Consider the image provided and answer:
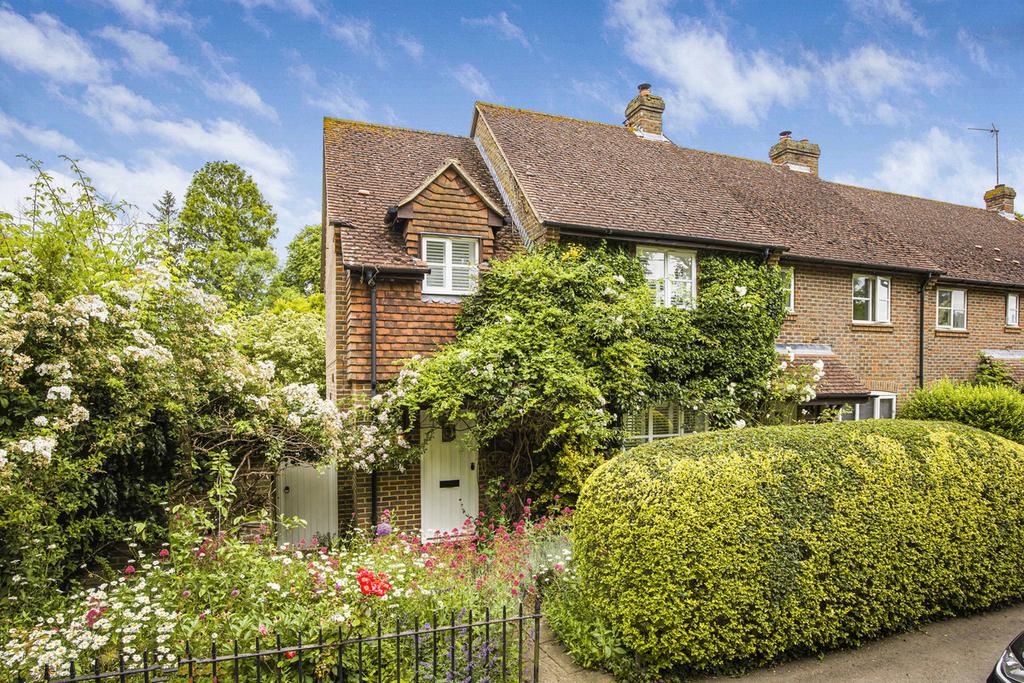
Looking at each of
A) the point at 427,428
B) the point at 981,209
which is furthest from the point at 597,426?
the point at 981,209

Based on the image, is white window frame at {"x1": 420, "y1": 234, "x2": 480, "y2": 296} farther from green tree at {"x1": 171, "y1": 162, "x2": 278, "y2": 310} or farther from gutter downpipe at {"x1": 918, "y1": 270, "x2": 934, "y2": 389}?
green tree at {"x1": 171, "y1": 162, "x2": 278, "y2": 310}

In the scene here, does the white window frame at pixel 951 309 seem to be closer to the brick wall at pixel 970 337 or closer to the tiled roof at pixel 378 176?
the brick wall at pixel 970 337

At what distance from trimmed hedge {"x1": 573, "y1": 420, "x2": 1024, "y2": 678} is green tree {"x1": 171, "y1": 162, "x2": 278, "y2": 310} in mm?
29989

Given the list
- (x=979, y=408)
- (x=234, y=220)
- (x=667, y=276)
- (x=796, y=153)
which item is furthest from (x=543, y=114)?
(x=234, y=220)

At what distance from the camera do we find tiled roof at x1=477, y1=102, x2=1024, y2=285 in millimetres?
12352

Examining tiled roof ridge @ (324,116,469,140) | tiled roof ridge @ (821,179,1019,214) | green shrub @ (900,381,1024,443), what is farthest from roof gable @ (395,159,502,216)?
tiled roof ridge @ (821,179,1019,214)

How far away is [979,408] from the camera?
13242mm

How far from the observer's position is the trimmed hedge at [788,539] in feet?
16.9

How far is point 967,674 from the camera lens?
5.40 metres

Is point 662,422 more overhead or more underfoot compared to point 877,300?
more underfoot

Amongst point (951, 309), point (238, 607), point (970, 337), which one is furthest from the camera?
point (970, 337)

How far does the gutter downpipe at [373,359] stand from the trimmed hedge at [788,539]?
17.1ft

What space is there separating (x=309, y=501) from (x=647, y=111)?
14704mm

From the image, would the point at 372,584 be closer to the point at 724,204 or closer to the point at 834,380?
the point at 834,380
